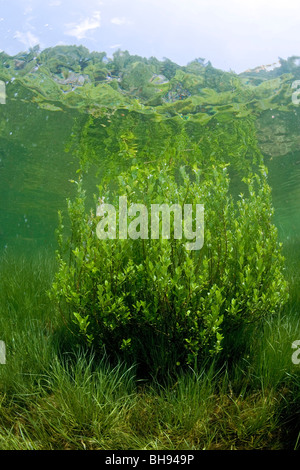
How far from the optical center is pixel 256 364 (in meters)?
3.99

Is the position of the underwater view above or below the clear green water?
below

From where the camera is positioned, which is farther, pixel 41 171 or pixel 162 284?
pixel 41 171

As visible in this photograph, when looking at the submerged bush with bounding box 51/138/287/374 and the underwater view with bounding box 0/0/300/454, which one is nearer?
the underwater view with bounding box 0/0/300/454

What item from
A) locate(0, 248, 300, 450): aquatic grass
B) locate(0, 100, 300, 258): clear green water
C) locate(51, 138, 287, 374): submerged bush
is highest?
locate(0, 100, 300, 258): clear green water

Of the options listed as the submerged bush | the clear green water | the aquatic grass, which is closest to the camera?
the aquatic grass

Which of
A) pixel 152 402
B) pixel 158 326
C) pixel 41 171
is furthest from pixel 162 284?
pixel 41 171

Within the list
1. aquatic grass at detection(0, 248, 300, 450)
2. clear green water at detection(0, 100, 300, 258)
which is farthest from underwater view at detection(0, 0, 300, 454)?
clear green water at detection(0, 100, 300, 258)

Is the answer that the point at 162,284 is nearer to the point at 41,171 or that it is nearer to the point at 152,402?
the point at 152,402

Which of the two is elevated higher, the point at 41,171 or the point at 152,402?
the point at 41,171

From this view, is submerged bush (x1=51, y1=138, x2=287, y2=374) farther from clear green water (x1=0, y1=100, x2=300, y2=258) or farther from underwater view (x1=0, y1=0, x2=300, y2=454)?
clear green water (x1=0, y1=100, x2=300, y2=258)

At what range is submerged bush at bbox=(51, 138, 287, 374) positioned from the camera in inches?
149

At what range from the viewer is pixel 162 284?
11.9ft
